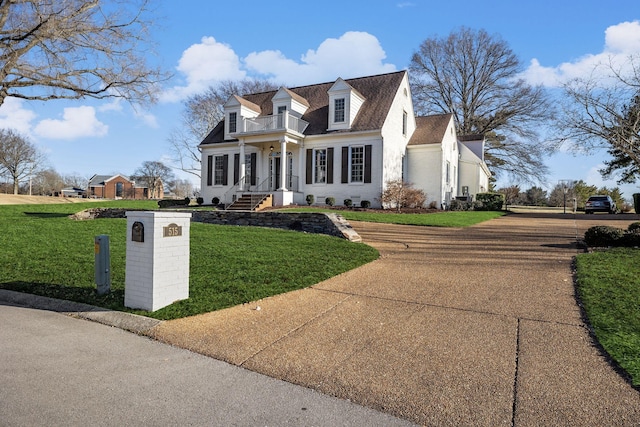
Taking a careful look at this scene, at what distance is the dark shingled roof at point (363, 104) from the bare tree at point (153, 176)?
5701 centimetres

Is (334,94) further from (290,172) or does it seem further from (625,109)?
(625,109)

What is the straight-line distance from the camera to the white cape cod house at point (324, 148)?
71.1 feet

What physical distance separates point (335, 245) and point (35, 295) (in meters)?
5.84

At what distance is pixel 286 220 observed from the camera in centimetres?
1327

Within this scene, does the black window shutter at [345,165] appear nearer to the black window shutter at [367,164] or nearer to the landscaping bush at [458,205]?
the black window shutter at [367,164]

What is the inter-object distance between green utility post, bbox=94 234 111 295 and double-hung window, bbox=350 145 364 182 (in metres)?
17.0

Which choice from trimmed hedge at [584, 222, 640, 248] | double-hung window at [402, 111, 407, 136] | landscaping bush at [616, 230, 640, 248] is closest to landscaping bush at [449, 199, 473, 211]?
double-hung window at [402, 111, 407, 136]

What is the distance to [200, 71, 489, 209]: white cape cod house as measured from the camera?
71.1 ft

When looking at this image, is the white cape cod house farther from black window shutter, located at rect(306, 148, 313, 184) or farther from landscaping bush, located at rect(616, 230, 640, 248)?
landscaping bush, located at rect(616, 230, 640, 248)

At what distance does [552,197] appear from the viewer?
180ft

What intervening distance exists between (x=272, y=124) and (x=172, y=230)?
734 inches

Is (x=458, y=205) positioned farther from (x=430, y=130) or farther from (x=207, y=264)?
(x=207, y=264)


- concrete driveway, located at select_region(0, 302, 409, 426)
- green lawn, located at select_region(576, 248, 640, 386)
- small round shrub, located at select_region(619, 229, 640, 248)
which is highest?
small round shrub, located at select_region(619, 229, 640, 248)

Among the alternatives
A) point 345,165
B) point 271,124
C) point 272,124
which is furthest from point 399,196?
point 271,124
